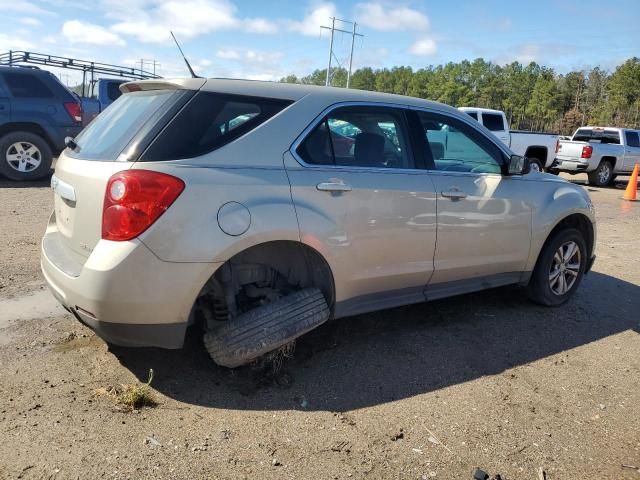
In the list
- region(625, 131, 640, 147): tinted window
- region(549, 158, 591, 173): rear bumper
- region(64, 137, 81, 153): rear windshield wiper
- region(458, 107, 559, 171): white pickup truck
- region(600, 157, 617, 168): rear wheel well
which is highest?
region(625, 131, 640, 147): tinted window

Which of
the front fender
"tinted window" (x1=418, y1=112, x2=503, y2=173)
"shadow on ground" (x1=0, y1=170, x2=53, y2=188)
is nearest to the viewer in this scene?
"tinted window" (x1=418, y1=112, x2=503, y2=173)

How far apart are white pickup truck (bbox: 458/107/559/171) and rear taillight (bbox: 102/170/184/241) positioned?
1457 cm

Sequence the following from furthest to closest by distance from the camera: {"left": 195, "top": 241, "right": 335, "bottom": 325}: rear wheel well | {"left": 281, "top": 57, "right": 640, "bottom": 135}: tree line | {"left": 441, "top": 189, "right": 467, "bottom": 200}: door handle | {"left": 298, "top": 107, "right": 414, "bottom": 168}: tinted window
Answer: {"left": 281, "top": 57, "right": 640, "bottom": 135}: tree line → {"left": 441, "top": 189, "right": 467, "bottom": 200}: door handle → {"left": 298, "top": 107, "right": 414, "bottom": 168}: tinted window → {"left": 195, "top": 241, "right": 335, "bottom": 325}: rear wheel well

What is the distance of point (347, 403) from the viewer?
321 centimetres

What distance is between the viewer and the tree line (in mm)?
48406

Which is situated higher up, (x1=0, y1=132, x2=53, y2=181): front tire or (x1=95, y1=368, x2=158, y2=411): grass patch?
(x1=0, y1=132, x2=53, y2=181): front tire

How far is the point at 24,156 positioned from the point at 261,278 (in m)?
8.38

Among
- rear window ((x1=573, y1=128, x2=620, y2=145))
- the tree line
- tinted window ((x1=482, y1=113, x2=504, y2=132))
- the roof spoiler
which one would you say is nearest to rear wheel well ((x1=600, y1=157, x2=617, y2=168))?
rear window ((x1=573, y1=128, x2=620, y2=145))

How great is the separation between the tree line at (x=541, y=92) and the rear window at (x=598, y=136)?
29.3 metres

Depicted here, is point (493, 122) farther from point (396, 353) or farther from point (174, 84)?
point (174, 84)

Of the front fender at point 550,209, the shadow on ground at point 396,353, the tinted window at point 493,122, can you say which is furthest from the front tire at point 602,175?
the front fender at point 550,209

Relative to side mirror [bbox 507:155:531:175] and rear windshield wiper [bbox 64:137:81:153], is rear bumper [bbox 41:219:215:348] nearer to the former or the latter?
rear windshield wiper [bbox 64:137:81:153]

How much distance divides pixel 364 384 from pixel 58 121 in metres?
8.73

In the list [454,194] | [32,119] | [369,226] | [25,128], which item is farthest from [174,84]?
[25,128]
